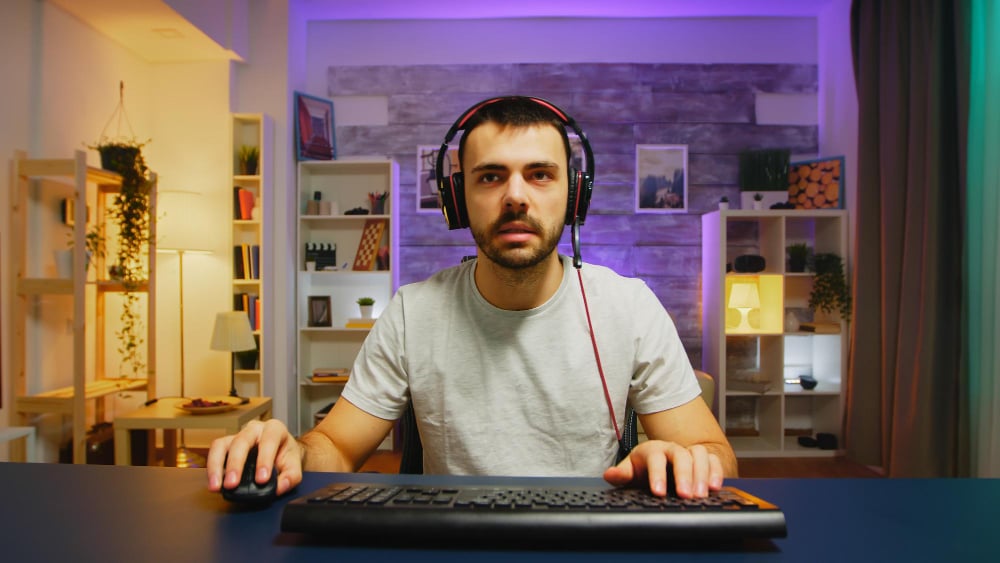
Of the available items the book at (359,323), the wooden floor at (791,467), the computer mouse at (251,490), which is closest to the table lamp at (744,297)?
the wooden floor at (791,467)

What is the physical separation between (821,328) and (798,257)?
50cm

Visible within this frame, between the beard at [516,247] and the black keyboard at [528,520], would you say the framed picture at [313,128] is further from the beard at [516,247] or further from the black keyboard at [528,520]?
the black keyboard at [528,520]

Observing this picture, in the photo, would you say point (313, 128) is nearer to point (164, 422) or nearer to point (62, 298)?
point (62, 298)

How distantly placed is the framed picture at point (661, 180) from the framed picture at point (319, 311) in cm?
237

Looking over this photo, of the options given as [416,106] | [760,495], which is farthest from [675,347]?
[416,106]

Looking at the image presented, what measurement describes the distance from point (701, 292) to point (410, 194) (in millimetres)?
2285

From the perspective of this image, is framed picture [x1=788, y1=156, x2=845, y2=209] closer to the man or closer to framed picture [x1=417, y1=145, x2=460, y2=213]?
framed picture [x1=417, y1=145, x2=460, y2=213]

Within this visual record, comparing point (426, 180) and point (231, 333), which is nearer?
point (231, 333)

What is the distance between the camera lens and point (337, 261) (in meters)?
4.33

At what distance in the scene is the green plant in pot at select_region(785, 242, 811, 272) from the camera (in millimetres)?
3965

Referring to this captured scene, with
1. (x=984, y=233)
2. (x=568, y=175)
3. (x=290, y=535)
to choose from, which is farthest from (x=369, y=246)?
(x=290, y=535)

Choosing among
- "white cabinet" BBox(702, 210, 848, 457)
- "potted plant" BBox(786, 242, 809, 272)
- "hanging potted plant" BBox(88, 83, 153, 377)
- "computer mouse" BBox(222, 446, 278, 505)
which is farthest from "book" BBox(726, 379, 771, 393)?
"computer mouse" BBox(222, 446, 278, 505)

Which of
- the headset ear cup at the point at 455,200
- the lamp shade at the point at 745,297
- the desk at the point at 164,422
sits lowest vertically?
the desk at the point at 164,422

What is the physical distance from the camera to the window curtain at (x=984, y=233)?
8.14ft
